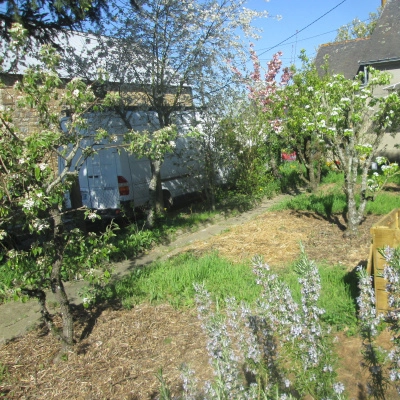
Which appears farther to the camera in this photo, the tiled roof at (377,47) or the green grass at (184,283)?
the tiled roof at (377,47)

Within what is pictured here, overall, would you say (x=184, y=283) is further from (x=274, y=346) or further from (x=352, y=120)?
(x=352, y=120)

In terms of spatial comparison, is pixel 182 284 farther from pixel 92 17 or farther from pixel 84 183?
pixel 84 183

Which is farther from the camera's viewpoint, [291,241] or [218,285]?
[291,241]

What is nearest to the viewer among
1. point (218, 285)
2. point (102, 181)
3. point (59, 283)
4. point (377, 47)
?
point (59, 283)

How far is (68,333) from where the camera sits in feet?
14.5

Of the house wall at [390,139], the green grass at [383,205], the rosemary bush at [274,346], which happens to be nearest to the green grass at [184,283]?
the rosemary bush at [274,346]

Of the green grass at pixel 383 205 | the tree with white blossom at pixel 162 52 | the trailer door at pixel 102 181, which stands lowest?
the green grass at pixel 383 205

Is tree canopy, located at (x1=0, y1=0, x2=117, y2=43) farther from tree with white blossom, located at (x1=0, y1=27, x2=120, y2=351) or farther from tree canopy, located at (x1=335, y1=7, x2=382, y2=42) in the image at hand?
tree canopy, located at (x1=335, y1=7, x2=382, y2=42)

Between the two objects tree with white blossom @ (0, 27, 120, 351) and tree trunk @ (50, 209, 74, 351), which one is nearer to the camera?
tree with white blossom @ (0, 27, 120, 351)

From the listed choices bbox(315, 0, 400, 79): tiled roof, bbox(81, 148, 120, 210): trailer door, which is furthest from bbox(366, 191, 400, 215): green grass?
bbox(315, 0, 400, 79): tiled roof

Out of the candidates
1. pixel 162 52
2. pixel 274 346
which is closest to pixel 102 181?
pixel 162 52

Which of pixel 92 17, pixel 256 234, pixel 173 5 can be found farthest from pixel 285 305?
pixel 173 5

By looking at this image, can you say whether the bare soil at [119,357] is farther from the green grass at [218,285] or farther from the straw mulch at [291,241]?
the straw mulch at [291,241]

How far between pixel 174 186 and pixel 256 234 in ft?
14.0
